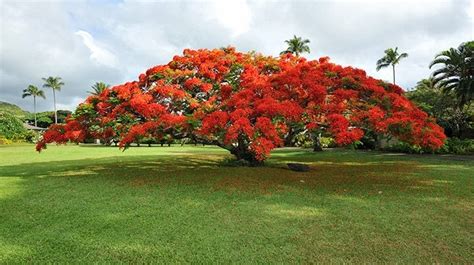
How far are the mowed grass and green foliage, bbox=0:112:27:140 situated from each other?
46071mm

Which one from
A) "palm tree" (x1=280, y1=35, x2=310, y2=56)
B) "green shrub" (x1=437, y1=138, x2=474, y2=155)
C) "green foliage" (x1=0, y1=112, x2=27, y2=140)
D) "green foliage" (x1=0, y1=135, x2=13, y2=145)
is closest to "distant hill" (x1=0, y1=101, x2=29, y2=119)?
"green foliage" (x1=0, y1=112, x2=27, y2=140)

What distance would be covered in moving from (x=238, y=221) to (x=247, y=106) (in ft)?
16.0

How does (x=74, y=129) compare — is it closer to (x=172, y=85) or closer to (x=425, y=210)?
(x=172, y=85)

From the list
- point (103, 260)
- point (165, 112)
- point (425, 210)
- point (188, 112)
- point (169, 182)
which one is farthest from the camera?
point (188, 112)

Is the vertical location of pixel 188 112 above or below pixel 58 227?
above

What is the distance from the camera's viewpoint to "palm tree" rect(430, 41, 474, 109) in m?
24.6

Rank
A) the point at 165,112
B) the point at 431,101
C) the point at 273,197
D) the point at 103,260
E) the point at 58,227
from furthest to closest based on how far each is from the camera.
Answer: the point at 431,101 < the point at 165,112 < the point at 273,197 < the point at 58,227 < the point at 103,260

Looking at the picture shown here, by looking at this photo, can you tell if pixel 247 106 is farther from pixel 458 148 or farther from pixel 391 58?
pixel 391 58

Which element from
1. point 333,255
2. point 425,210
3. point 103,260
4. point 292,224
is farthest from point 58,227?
point 425,210

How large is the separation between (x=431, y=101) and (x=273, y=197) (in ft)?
81.9

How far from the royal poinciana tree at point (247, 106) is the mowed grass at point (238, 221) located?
4.78 ft

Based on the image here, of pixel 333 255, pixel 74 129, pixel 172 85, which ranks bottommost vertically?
pixel 333 255

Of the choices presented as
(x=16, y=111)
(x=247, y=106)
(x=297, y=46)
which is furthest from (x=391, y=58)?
(x=16, y=111)

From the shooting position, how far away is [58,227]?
5.84m
